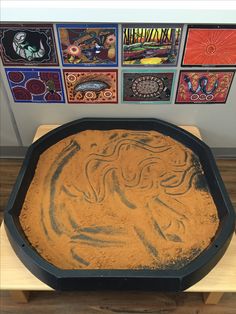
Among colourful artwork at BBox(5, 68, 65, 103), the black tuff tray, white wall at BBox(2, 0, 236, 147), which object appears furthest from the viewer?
colourful artwork at BBox(5, 68, 65, 103)

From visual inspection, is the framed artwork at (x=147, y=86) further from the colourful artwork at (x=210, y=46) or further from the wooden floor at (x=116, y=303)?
the wooden floor at (x=116, y=303)

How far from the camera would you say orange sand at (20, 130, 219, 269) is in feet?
3.25

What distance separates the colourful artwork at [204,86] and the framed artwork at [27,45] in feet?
1.50

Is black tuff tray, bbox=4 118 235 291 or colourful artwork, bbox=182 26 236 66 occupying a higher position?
colourful artwork, bbox=182 26 236 66

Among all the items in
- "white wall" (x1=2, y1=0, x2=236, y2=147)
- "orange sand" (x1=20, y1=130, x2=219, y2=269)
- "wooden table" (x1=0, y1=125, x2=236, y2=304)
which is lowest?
"wooden table" (x1=0, y1=125, x2=236, y2=304)

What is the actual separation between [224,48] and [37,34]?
0.60 meters

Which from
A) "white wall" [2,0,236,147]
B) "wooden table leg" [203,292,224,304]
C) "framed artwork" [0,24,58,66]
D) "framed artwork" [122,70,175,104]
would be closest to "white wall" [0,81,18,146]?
"white wall" [2,0,236,147]

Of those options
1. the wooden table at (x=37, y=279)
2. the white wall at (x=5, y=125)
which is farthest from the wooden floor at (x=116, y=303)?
the white wall at (x=5, y=125)

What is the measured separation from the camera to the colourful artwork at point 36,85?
1179 millimetres

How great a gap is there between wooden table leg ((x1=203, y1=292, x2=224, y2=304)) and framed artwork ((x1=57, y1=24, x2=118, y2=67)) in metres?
0.81

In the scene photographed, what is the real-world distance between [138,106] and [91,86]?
194 millimetres

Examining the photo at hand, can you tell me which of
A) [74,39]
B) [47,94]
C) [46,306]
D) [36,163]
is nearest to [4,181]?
[36,163]

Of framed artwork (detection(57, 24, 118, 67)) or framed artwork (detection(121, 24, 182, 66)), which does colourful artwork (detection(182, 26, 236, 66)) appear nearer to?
framed artwork (detection(121, 24, 182, 66))

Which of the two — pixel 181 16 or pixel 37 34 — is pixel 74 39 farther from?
pixel 181 16
